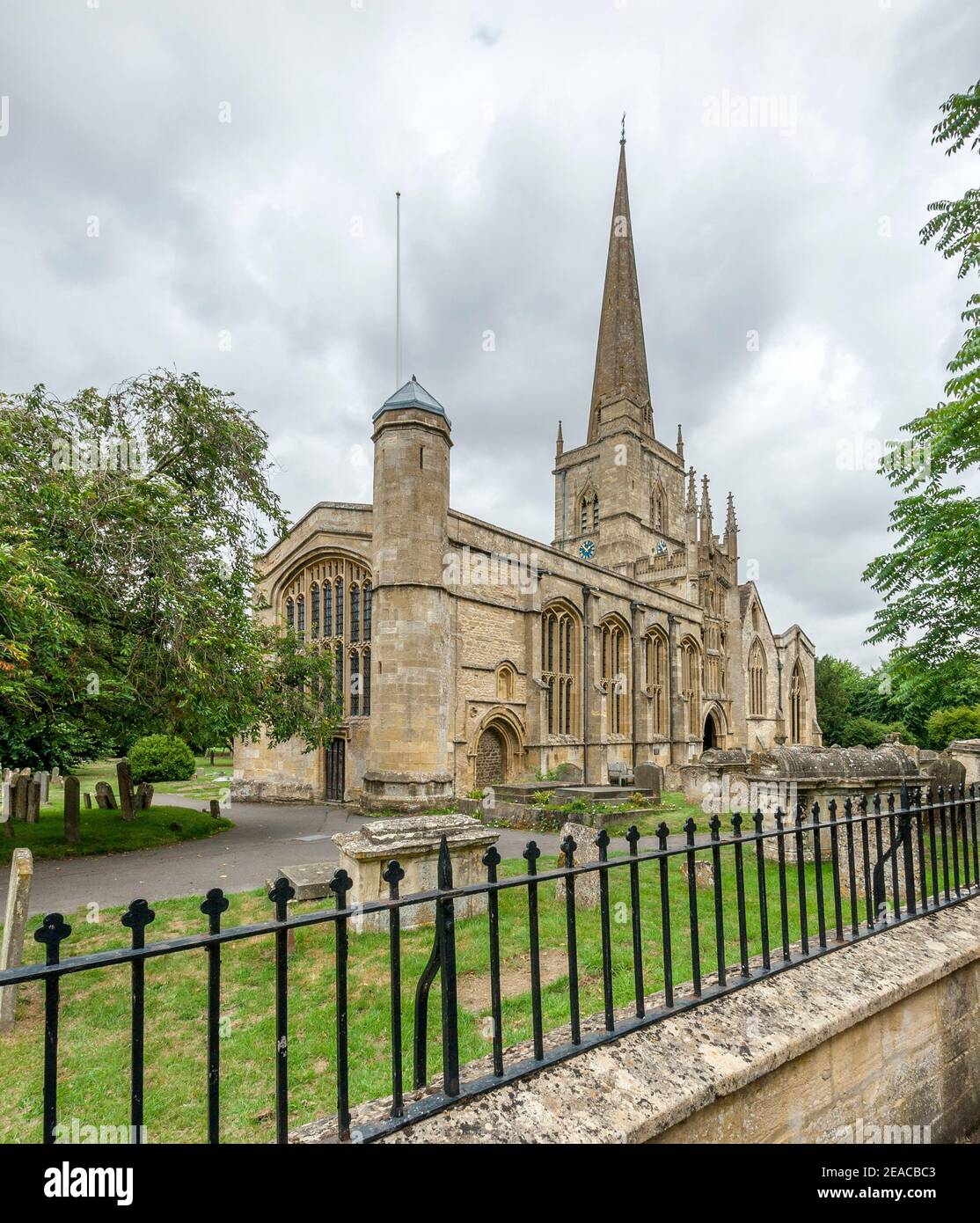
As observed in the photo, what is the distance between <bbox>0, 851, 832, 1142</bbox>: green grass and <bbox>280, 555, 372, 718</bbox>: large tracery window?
1168cm

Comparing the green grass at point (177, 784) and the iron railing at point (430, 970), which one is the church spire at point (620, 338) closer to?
the green grass at point (177, 784)

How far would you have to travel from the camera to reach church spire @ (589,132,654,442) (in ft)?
136

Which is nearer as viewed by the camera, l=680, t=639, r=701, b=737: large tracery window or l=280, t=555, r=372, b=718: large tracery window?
l=280, t=555, r=372, b=718: large tracery window

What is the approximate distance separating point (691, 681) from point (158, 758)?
78.1 feet

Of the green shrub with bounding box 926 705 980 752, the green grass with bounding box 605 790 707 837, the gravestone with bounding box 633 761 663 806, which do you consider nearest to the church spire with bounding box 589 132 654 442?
the green shrub with bounding box 926 705 980 752

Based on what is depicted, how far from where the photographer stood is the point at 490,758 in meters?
19.2

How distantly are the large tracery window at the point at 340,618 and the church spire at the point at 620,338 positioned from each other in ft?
88.2

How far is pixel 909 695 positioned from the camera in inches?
297

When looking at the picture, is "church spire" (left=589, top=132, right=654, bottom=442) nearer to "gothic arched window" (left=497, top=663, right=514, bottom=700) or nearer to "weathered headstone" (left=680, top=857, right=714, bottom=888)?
"gothic arched window" (left=497, top=663, right=514, bottom=700)

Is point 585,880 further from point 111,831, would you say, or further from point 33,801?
point 33,801

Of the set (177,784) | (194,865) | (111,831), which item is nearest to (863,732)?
(177,784)

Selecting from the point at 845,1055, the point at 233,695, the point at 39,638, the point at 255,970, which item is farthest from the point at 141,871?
the point at 845,1055

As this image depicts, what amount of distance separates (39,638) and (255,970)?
529 centimetres
